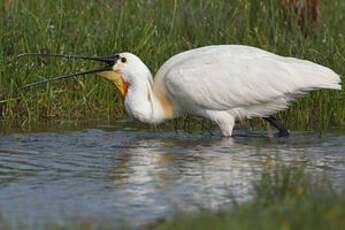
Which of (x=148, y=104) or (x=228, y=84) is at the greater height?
(x=228, y=84)

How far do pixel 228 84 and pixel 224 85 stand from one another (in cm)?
4

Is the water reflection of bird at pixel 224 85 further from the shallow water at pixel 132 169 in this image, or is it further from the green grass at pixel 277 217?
the green grass at pixel 277 217

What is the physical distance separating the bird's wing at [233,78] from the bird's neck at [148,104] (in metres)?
0.21

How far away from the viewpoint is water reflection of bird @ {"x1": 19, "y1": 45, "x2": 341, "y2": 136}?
7113 millimetres

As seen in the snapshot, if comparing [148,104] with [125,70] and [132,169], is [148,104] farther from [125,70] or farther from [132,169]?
[132,169]

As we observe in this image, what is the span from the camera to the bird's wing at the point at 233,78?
23.4 feet

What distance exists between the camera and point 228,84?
7.24m

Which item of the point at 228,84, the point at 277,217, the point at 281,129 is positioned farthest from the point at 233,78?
the point at 277,217

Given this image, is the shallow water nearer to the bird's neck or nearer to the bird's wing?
the bird's neck

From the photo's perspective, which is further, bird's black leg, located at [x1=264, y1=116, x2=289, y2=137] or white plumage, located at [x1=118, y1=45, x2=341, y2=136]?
bird's black leg, located at [x1=264, y1=116, x2=289, y2=137]

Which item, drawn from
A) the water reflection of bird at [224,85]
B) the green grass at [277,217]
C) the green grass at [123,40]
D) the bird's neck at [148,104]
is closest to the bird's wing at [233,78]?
the water reflection of bird at [224,85]

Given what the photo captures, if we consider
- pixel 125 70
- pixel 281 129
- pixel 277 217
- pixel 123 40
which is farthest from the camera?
pixel 123 40

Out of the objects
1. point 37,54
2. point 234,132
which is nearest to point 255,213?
point 234,132

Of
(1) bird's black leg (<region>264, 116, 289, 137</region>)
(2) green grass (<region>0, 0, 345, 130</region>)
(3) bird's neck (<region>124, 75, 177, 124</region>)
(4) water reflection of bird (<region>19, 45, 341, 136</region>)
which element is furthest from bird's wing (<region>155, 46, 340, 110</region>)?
(2) green grass (<region>0, 0, 345, 130</region>)
